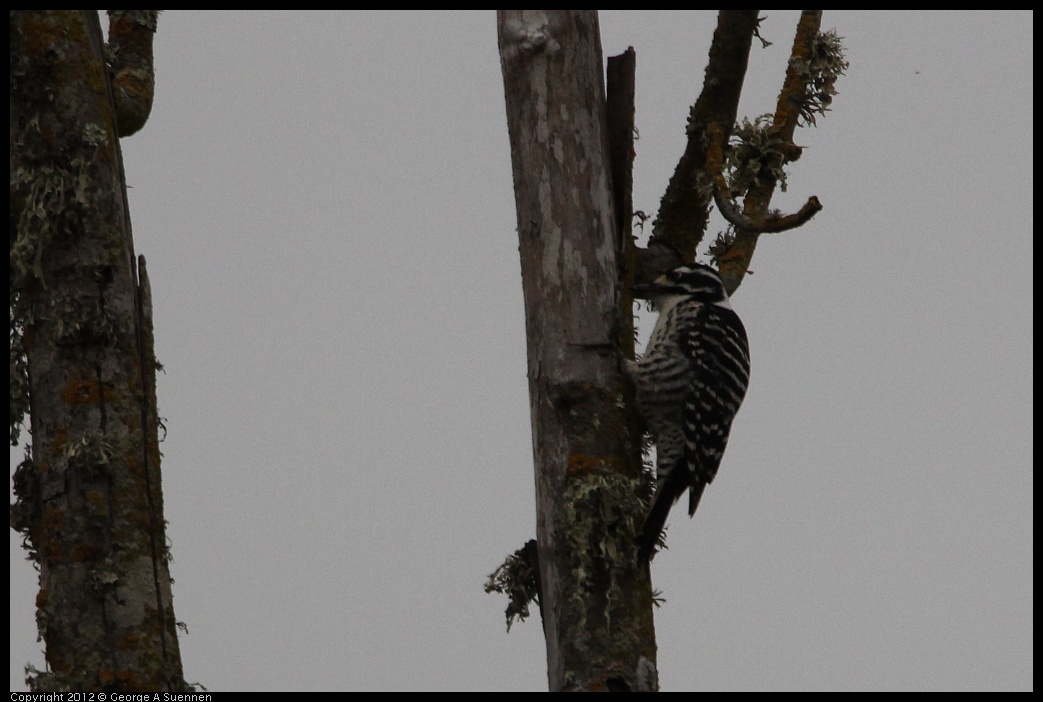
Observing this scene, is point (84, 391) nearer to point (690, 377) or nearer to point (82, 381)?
point (82, 381)

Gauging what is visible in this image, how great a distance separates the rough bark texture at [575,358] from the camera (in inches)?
142

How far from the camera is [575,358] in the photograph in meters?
3.88

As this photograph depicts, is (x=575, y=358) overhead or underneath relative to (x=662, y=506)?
overhead

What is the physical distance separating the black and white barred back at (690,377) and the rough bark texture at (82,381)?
187cm

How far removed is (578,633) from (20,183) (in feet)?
6.93

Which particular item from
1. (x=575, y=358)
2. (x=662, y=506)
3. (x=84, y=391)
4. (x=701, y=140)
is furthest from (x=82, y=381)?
(x=701, y=140)

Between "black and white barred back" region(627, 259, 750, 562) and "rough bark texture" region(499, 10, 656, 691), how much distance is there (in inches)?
20.3

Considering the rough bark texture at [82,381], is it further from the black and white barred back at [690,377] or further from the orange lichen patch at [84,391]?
the black and white barred back at [690,377]

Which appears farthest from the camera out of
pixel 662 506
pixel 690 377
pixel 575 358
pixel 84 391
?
pixel 690 377

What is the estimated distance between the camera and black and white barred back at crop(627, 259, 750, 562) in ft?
15.6

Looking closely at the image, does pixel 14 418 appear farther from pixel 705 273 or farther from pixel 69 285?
pixel 705 273

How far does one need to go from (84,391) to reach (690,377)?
276 centimetres

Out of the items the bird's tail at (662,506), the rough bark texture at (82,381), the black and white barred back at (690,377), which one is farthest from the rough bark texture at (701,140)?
the rough bark texture at (82,381)

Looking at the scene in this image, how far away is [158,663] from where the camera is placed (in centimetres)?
304
